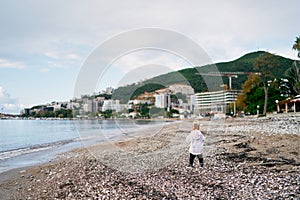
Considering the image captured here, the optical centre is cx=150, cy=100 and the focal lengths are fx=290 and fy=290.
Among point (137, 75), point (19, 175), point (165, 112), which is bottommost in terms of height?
point (19, 175)

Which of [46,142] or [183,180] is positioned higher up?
[183,180]

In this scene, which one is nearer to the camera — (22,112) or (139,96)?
(139,96)

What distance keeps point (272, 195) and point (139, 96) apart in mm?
16321

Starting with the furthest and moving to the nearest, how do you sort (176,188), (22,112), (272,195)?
(22,112)
(176,188)
(272,195)

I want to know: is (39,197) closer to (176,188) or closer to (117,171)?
(117,171)

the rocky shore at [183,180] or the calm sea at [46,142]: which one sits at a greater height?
the rocky shore at [183,180]

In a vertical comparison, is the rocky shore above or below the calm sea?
above

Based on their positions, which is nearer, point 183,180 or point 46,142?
point 183,180

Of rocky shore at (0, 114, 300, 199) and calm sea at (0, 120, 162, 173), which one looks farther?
calm sea at (0, 120, 162, 173)

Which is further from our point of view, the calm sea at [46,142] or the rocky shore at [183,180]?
the calm sea at [46,142]

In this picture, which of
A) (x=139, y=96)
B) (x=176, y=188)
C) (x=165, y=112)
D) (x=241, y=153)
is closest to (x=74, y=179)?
(x=176, y=188)

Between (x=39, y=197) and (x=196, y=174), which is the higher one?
(x=196, y=174)

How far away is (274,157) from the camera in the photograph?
10289mm

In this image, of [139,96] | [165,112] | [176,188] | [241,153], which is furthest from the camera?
[165,112]
